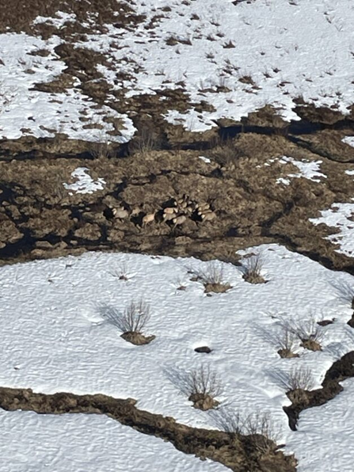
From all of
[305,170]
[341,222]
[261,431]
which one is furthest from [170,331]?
[305,170]

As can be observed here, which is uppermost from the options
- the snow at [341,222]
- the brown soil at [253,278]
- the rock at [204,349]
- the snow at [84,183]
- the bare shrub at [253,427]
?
the bare shrub at [253,427]

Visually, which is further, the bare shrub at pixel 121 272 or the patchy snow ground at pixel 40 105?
the patchy snow ground at pixel 40 105

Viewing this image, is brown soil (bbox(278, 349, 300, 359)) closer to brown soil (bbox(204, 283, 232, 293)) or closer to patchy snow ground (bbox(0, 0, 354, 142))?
brown soil (bbox(204, 283, 232, 293))

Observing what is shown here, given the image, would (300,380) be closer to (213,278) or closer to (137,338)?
(137,338)

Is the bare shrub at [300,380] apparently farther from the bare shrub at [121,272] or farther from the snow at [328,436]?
the bare shrub at [121,272]

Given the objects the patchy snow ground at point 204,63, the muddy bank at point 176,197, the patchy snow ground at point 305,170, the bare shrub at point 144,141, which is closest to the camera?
the muddy bank at point 176,197

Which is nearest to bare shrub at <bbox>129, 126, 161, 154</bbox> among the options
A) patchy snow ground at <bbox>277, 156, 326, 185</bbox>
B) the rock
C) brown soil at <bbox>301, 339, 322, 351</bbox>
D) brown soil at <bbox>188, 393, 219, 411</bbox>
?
patchy snow ground at <bbox>277, 156, 326, 185</bbox>

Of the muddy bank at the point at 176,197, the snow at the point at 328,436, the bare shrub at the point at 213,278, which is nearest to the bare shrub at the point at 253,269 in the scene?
the muddy bank at the point at 176,197
